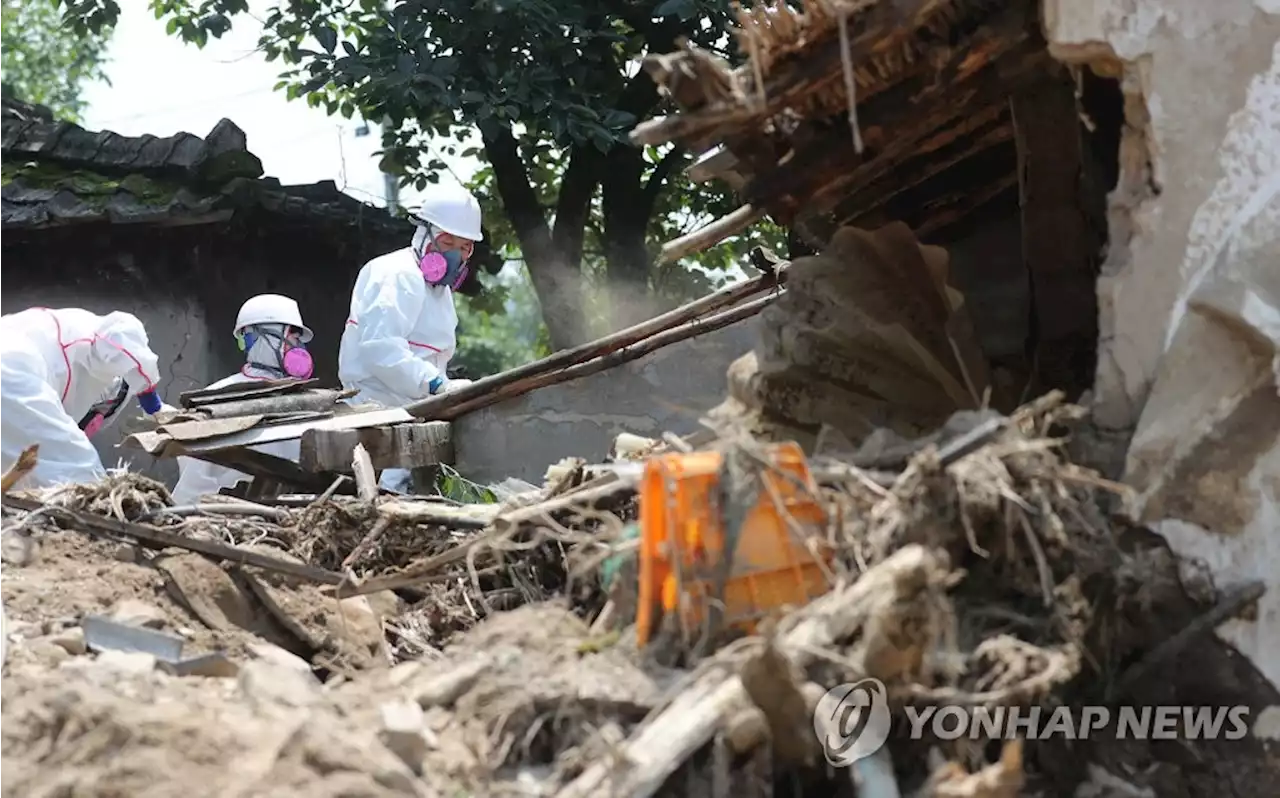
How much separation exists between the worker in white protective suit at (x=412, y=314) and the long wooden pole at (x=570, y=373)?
3.42 feet

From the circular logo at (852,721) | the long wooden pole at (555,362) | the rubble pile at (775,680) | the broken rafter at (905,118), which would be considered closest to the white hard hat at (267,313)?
the long wooden pole at (555,362)

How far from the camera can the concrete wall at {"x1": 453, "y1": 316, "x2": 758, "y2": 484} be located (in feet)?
24.5

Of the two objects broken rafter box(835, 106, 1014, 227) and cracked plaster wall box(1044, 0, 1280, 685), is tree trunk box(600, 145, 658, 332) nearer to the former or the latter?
broken rafter box(835, 106, 1014, 227)

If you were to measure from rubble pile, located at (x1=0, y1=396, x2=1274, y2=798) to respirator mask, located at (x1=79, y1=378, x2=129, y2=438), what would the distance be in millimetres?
4760

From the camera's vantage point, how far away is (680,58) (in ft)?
11.6

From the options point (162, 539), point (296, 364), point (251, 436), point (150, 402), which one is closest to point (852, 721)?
point (162, 539)

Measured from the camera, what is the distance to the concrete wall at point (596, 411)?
7465mm

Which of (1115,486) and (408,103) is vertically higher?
(408,103)

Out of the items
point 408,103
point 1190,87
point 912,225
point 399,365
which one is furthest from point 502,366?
point 1190,87

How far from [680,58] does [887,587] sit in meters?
1.49

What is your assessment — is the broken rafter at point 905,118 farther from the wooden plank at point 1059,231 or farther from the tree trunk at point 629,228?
the tree trunk at point 629,228

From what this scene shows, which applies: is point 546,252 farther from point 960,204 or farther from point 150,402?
point 960,204

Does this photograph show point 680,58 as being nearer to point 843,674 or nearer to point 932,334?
point 932,334

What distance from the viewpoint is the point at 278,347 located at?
9.66 meters
